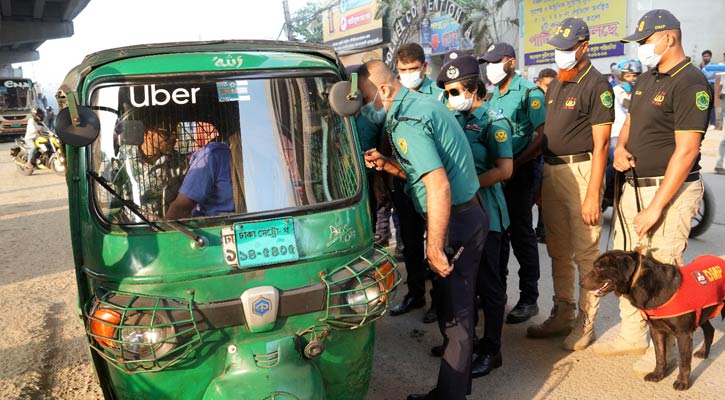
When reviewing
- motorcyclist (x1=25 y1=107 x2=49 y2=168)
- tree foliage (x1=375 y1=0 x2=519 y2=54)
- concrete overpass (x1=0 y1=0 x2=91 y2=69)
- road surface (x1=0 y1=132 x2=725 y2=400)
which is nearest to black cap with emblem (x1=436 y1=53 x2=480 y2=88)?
road surface (x1=0 y1=132 x2=725 y2=400)

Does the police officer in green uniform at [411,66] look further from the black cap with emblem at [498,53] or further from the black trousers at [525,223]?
the black trousers at [525,223]

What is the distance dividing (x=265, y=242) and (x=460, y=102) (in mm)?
1592

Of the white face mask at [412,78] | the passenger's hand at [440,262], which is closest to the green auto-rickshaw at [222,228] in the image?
the passenger's hand at [440,262]

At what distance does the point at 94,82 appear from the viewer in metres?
2.61

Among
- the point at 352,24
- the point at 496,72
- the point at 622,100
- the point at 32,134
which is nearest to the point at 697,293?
the point at 496,72

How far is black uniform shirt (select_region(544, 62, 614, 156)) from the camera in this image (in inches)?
144

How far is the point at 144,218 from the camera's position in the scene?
2547 mm

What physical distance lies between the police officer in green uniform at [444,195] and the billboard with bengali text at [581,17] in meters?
12.0

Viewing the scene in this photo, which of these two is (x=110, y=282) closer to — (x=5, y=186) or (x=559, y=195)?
(x=559, y=195)

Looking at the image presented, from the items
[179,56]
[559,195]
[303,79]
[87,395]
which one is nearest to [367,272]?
[303,79]

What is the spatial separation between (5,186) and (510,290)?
13.3 metres

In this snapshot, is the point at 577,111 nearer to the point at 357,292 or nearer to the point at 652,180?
the point at 652,180

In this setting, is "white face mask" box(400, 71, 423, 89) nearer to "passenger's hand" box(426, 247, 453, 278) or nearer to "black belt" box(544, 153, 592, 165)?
Answer: "black belt" box(544, 153, 592, 165)

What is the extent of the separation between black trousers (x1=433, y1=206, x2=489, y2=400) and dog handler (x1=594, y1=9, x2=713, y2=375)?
3.54 feet
